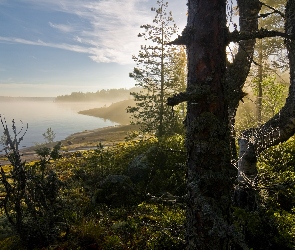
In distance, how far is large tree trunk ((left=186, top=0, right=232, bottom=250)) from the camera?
8.70 ft

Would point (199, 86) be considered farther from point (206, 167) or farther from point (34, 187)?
point (34, 187)

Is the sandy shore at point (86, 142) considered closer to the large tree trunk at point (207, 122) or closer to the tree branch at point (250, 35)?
the large tree trunk at point (207, 122)

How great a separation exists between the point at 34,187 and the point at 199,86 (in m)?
6.45

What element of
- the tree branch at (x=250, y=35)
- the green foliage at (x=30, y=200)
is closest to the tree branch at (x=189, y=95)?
the tree branch at (x=250, y=35)

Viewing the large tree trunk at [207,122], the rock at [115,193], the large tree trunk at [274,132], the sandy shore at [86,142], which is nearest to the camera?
the large tree trunk at [207,122]

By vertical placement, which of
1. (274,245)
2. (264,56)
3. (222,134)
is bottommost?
(274,245)

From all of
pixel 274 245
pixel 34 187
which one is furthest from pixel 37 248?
pixel 274 245

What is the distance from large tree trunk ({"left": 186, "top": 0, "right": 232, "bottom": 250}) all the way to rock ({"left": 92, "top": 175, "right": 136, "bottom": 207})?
7665 millimetres

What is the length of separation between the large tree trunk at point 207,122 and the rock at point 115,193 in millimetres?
7665

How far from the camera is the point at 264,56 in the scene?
2141cm

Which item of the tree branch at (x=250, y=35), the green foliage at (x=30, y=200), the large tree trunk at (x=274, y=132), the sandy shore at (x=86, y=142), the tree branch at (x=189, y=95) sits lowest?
the sandy shore at (x=86, y=142)

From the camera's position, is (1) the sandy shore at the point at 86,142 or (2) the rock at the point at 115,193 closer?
(2) the rock at the point at 115,193

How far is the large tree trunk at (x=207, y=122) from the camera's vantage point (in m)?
2.65

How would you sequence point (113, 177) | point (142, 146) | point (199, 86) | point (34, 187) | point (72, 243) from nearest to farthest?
point (199, 86) < point (72, 243) < point (34, 187) < point (113, 177) < point (142, 146)
